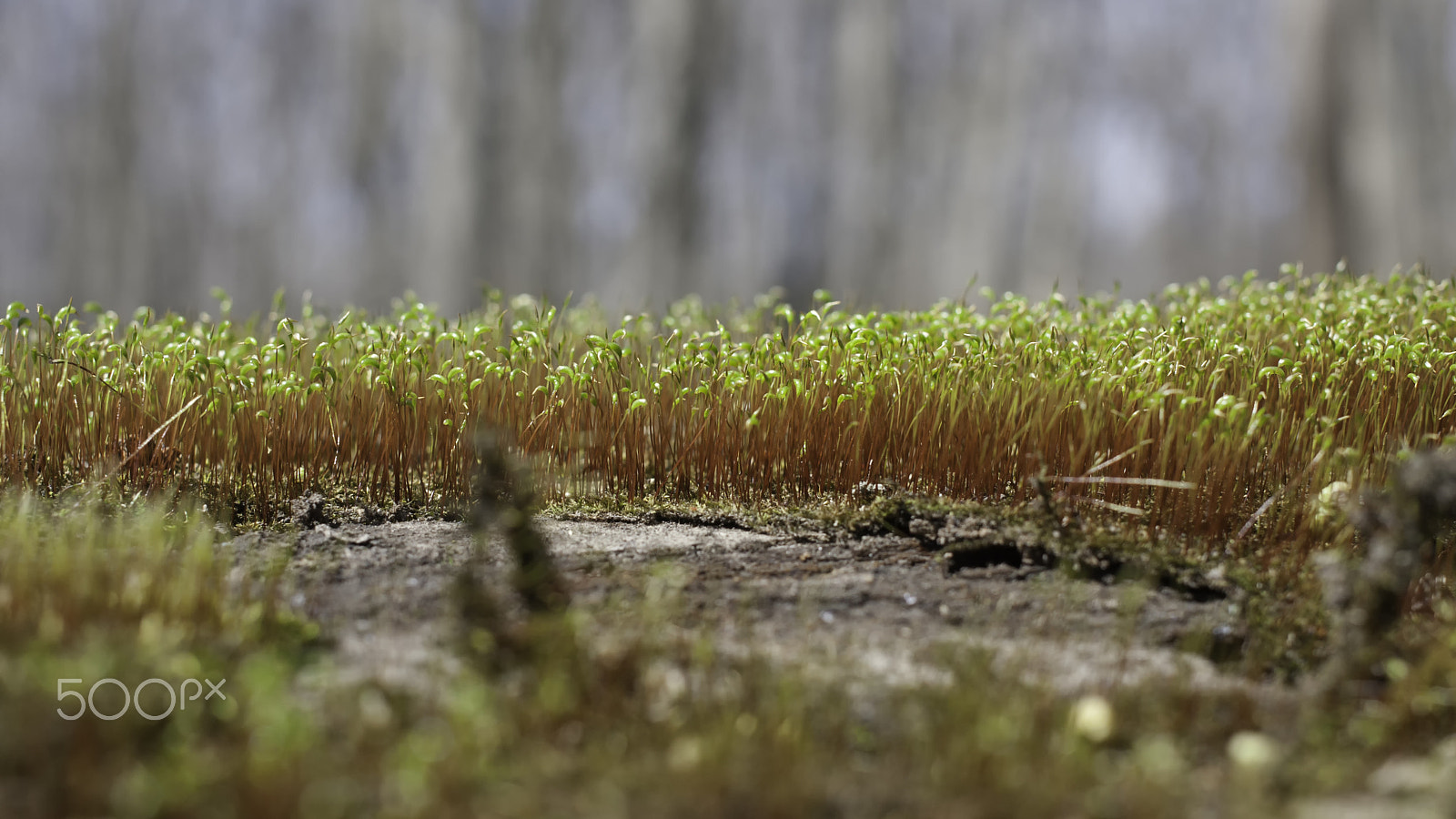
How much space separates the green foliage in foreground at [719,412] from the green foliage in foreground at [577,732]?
1008mm

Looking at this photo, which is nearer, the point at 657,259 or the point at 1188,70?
the point at 657,259

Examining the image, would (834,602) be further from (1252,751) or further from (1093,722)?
(1252,751)

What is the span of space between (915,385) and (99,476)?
265 centimetres

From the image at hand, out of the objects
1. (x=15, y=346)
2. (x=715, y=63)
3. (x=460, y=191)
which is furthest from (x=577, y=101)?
(x=15, y=346)

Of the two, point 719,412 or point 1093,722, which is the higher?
point 719,412

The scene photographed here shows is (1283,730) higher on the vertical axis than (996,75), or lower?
lower

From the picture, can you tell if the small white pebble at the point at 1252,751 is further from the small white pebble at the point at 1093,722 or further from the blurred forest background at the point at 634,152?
the blurred forest background at the point at 634,152

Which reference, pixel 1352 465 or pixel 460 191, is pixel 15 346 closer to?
pixel 1352 465

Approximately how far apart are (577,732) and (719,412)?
1552 mm

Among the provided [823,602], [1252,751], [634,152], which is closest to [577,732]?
[823,602]

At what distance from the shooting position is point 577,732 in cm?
164

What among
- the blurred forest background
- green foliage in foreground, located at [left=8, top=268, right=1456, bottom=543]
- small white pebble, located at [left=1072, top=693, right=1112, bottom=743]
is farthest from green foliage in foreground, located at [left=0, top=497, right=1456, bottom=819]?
the blurred forest background

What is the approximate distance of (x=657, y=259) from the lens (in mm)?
8844

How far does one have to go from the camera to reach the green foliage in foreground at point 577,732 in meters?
1.44
